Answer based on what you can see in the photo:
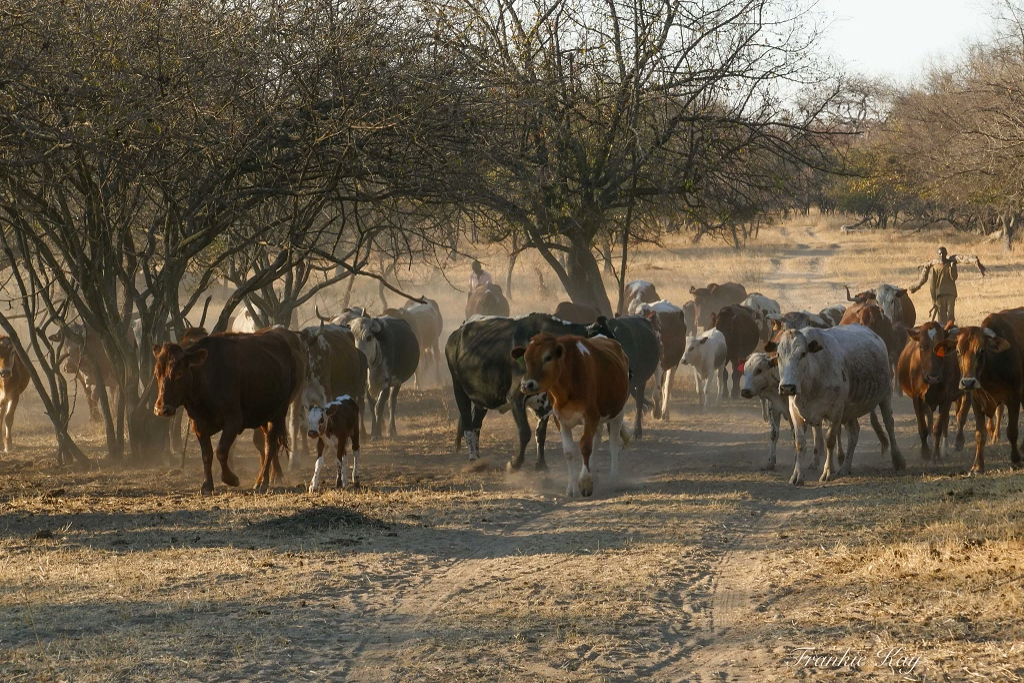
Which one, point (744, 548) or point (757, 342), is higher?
point (757, 342)

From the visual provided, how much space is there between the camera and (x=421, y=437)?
18.8 m

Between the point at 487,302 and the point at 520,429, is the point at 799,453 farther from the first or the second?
the point at 487,302

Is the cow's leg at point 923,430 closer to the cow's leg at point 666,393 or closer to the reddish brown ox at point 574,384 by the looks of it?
the reddish brown ox at point 574,384

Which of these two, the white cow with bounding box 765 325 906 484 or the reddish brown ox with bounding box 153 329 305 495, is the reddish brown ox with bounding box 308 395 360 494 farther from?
the white cow with bounding box 765 325 906 484

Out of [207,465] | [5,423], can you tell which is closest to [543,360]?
[207,465]

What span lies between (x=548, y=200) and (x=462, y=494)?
8565 mm

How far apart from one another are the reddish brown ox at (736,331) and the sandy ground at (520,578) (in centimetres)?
872

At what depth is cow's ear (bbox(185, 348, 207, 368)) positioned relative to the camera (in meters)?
12.5

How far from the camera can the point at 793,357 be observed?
13.3 meters

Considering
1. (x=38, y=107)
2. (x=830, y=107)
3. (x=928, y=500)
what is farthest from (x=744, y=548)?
(x=830, y=107)

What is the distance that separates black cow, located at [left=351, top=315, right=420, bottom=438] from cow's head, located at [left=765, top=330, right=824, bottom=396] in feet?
23.8

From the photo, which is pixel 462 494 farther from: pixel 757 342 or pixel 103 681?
pixel 757 342

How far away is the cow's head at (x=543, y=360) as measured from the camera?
1230 cm
